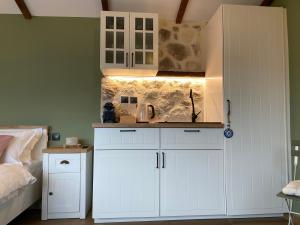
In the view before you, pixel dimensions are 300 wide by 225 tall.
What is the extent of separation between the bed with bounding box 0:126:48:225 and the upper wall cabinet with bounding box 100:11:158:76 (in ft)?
4.24

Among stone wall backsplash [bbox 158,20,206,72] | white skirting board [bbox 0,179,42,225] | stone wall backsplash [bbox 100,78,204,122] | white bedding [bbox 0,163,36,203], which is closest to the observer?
white bedding [bbox 0,163,36,203]

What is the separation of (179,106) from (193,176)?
1.15m

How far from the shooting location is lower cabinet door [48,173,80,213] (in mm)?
2834

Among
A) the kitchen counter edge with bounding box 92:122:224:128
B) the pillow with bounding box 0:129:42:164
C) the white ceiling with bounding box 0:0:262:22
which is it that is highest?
the white ceiling with bounding box 0:0:262:22

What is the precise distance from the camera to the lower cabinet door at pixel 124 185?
8.89 feet

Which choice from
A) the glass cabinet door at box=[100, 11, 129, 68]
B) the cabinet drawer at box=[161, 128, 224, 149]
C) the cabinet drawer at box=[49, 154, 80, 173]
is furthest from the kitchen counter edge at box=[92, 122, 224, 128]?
the glass cabinet door at box=[100, 11, 129, 68]

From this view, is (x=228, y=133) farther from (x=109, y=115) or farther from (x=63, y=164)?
(x=63, y=164)

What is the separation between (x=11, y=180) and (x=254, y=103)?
2585 millimetres

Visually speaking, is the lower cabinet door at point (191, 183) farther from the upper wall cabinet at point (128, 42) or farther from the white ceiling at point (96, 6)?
the white ceiling at point (96, 6)

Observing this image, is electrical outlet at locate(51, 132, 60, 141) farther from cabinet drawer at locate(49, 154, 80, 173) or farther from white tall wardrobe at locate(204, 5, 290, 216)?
white tall wardrobe at locate(204, 5, 290, 216)

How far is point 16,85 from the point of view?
3.47m

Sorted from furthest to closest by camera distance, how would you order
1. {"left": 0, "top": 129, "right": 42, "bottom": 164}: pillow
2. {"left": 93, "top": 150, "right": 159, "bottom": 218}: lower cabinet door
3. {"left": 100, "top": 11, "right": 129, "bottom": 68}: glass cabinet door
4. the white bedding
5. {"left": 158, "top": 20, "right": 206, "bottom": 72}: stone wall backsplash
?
1. {"left": 158, "top": 20, "right": 206, "bottom": 72}: stone wall backsplash
2. {"left": 100, "top": 11, "right": 129, "bottom": 68}: glass cabinet door
3. {"left": 0, "top": 129, "right": 42, "bottom": 164}: pillow
4. {"left": 93, "top": 150, "right": 159, "bottom": 218}: lower cabinet door
5. the white bedding

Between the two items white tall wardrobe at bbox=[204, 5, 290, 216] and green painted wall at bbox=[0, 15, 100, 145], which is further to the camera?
green painted wall at bbox=[0, 15, 100, 145]

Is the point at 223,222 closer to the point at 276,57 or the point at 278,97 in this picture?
the point at 278,97
